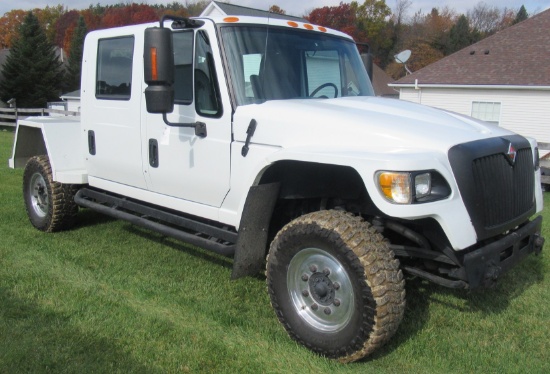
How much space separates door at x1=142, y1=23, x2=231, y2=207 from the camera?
163 inches

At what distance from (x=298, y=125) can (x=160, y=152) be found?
4.93 ft

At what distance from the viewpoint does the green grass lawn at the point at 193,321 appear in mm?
3527

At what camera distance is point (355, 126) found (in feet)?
11.6

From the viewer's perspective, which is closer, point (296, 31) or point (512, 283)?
point (296, 31)

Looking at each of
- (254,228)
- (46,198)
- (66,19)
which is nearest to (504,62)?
(46,198)

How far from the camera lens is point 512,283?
4965mm

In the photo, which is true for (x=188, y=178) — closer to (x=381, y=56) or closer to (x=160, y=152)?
(x=160, y=152)

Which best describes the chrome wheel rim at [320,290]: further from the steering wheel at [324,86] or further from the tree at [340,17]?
the tree at [340,17]

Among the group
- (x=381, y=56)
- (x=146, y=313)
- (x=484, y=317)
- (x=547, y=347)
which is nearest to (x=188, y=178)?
(x=146, y=313)

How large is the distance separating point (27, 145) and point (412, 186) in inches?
209

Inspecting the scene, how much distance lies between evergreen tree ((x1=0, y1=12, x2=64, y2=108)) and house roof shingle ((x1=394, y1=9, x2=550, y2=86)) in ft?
90.4

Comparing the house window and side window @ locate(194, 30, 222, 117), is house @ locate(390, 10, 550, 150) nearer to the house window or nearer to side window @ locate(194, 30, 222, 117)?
the house window

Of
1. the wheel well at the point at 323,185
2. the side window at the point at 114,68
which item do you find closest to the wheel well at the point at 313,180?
the wheel well at the point at 323,185

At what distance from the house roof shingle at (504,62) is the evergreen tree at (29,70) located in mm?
27550
